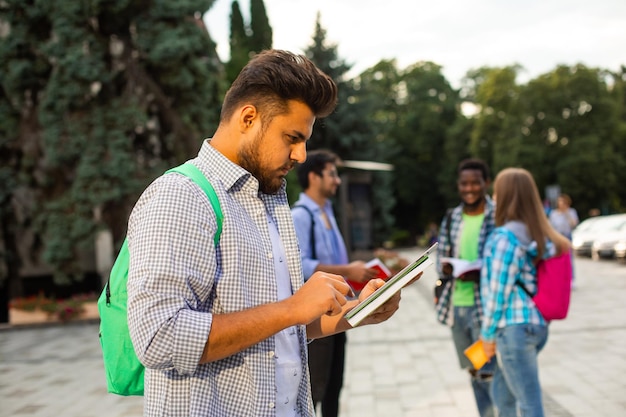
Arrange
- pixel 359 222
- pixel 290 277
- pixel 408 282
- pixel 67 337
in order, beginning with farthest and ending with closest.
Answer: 1. pixel 359 222
2. pixel 67 337
3. pixel 290 277
4. pixel 408 282

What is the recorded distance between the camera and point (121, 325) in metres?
1.72

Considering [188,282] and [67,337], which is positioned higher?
[188,282]

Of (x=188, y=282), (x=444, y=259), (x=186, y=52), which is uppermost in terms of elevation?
(x=186, y=52)

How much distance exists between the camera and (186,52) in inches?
579

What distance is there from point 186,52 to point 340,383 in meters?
11.6

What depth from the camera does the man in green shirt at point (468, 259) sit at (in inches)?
185

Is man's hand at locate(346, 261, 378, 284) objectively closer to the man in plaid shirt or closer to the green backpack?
the man in plaid shirt

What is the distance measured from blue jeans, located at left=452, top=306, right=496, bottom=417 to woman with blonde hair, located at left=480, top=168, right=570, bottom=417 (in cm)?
65

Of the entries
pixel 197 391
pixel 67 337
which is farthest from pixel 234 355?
pixel 67 337

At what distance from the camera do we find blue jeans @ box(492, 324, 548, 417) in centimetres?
374

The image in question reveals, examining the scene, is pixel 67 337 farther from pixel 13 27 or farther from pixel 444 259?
pixel 444 259

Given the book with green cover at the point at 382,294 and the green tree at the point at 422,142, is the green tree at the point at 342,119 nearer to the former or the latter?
the green tree at the point at 422,142

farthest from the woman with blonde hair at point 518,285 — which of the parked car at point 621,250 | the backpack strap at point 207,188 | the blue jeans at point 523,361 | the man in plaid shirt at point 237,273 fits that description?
the parked car at point 621,250

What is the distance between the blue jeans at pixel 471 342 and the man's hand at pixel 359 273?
0.91m
